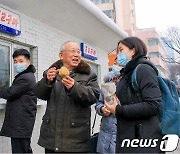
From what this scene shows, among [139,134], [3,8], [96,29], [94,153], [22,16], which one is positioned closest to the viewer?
[139,134]

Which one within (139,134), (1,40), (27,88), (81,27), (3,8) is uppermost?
(81,27)

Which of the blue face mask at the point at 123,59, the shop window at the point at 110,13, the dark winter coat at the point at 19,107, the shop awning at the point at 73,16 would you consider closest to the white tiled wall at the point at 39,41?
the shop awning at the point at 73,16

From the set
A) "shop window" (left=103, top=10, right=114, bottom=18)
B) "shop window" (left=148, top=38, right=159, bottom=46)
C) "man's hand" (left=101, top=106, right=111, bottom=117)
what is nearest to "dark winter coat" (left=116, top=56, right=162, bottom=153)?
"man's hand" (left=101, top=106, right=111, bottom=117)

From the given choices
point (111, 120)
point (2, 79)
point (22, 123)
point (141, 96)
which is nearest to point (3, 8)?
point (2, 79)

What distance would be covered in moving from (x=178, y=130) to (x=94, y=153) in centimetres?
108

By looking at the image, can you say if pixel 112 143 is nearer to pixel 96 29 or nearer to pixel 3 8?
pixel 3 8

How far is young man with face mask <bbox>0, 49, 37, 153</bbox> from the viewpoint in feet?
10.9

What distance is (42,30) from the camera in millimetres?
5461

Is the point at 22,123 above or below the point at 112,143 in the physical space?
above

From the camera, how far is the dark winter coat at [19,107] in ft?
10.9

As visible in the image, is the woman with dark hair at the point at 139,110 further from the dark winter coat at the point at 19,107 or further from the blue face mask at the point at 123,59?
Answer: the dark winter coat at the point at 19,107

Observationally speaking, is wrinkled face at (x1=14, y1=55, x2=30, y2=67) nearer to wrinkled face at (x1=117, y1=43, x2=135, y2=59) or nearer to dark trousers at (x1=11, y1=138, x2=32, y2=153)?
dark trousers at (x1=11, y1=138, x2=32, y2=153)

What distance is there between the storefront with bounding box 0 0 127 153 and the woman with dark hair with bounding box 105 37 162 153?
2503mm

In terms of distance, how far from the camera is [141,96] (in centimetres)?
202
